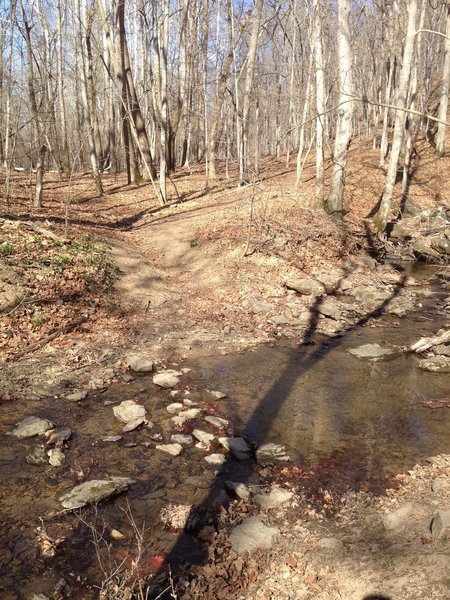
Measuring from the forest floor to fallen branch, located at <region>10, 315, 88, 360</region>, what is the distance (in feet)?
0.08

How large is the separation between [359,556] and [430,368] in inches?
184

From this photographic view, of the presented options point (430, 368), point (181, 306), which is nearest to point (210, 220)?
point (181, 306)

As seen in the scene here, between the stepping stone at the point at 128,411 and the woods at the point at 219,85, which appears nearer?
the stepping stone at the point at 128,411

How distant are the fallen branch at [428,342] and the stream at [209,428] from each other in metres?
0.29

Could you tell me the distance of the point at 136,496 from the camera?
15.1ft

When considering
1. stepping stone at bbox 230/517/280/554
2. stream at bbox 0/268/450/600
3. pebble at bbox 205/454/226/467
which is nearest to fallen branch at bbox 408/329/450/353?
stream at bbox 0/268/450/600

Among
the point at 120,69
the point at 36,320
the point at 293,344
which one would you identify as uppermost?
the point at 120,69

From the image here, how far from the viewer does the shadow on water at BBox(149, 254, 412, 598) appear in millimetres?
3887

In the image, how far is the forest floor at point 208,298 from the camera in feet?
12.0

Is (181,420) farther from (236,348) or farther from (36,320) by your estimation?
(36,320)

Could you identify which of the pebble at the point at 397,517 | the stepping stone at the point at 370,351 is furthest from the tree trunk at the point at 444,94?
the pebble at the point at 397,517

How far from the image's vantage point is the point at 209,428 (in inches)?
234

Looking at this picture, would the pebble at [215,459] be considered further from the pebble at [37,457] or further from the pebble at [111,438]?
the pebble at [37,457]

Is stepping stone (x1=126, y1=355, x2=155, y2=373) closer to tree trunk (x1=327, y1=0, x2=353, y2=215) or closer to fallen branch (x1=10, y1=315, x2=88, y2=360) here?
fallen branch (x1=10, y1=315, x2=88, y2=360)
